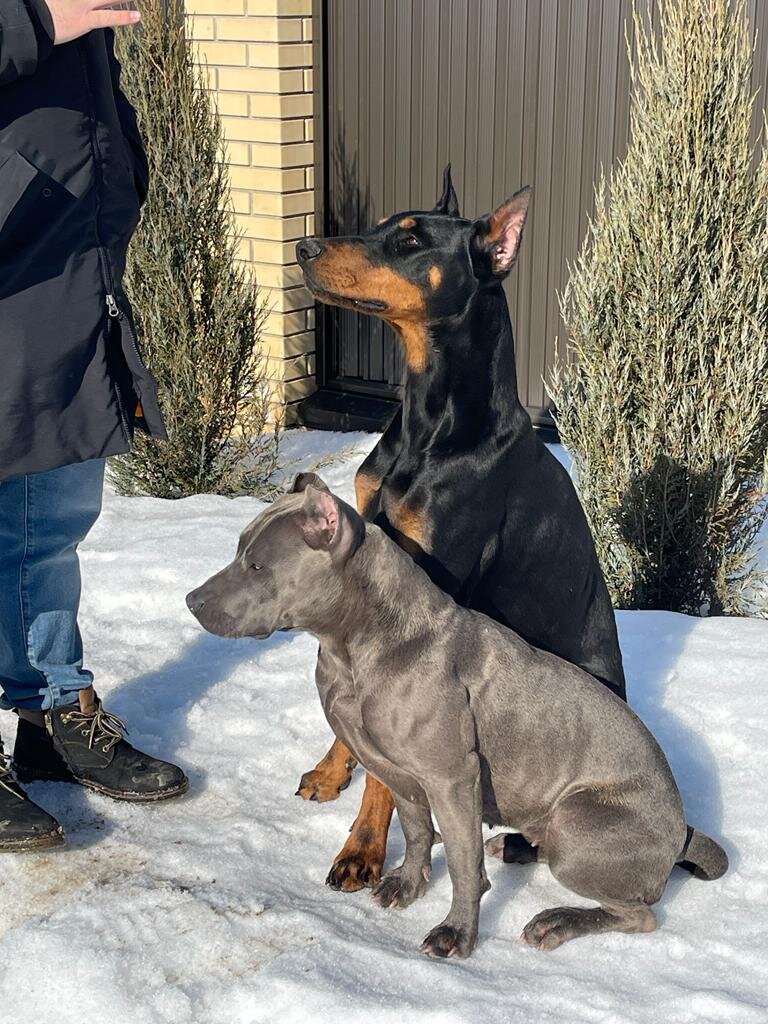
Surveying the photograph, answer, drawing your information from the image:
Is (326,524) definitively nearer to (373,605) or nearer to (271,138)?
Answer: (373,605)

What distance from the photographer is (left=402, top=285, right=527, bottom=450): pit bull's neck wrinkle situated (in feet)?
12.3

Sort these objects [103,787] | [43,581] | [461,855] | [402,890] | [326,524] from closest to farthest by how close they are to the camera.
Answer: [326,524] < [461,855] < [402,890] < [43,581] < [103,787]

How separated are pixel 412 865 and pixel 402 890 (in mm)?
72

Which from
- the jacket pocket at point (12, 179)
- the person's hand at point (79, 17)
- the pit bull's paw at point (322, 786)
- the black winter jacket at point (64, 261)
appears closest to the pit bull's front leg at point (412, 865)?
the pit bull's paw at point (322, 786)

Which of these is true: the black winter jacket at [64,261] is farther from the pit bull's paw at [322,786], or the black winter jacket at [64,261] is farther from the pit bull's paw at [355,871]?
the pit bull's paw at [355,871]

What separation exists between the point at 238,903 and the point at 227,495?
4219 millimetres

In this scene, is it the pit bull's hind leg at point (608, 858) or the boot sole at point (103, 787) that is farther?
the boot sole at point (103, 787)

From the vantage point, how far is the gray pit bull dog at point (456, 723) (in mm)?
2953

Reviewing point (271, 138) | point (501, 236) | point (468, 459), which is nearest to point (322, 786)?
point (468, 459)

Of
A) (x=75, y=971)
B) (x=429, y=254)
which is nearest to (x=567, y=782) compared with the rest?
(x=75, y=971)

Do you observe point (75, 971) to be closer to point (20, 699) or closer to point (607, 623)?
point (20, 699)

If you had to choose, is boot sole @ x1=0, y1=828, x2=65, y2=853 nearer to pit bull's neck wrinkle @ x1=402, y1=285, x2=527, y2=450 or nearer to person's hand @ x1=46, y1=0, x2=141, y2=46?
pit bull's neck wrinkle @ x1=402, y1=285, x2=527, y2=450

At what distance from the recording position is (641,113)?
17.6 ft

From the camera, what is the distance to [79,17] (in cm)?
308
